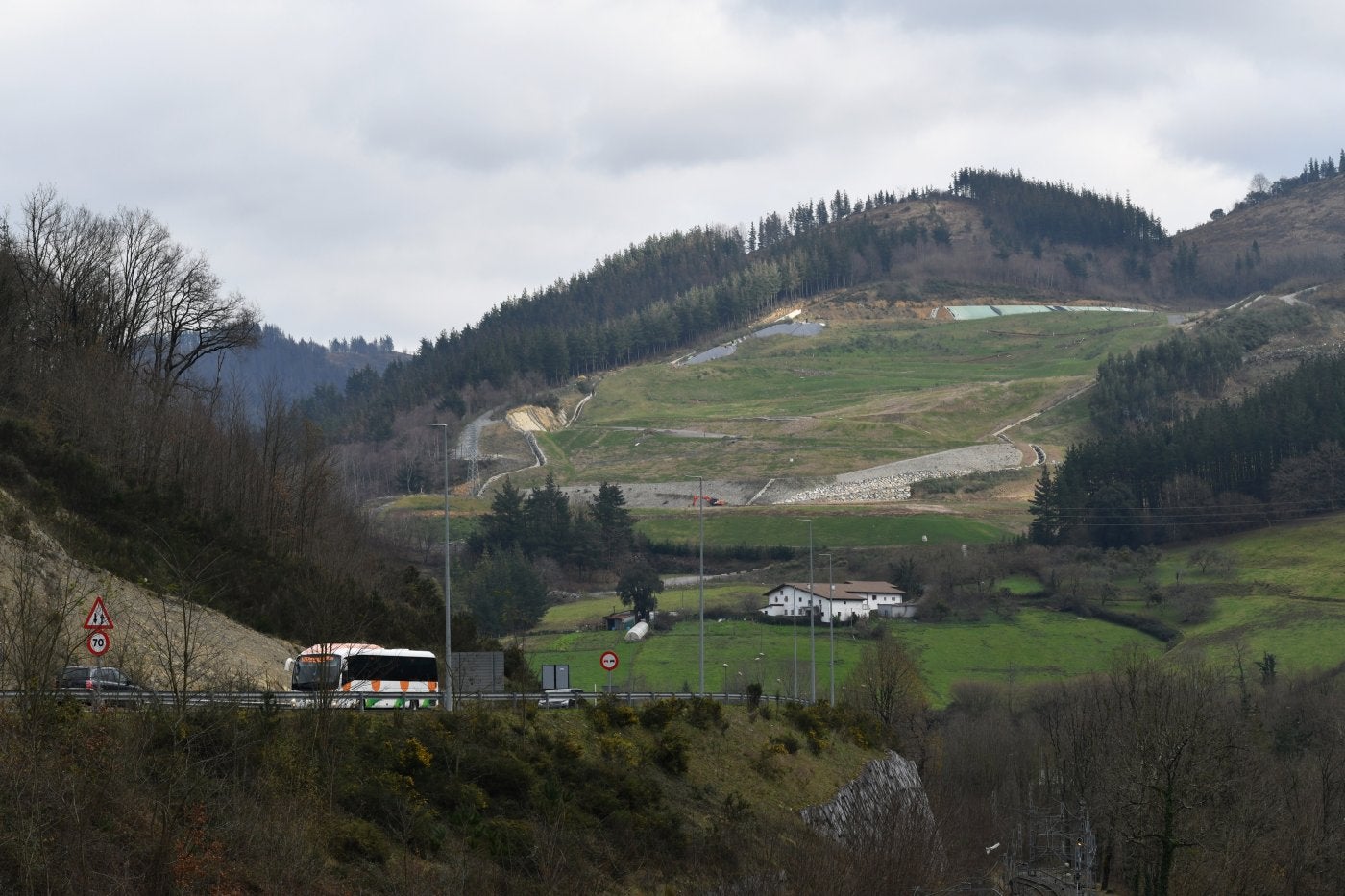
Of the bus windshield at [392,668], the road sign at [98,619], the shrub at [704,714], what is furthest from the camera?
the shrub at [704,714]

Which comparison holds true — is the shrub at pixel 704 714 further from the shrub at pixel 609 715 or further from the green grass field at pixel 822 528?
the green grass field at pixel 822 528

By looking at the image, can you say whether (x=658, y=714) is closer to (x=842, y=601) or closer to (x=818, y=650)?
(x=818, y=650)

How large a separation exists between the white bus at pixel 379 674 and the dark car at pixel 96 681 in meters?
5.63

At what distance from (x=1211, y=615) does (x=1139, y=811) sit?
237 feet

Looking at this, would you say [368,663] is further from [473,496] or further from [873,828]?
[473,496]

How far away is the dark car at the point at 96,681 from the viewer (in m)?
34.0

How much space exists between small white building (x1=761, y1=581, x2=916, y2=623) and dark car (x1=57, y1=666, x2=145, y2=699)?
86508 millimetres

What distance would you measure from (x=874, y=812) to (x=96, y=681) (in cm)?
2368

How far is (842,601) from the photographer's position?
12900cm

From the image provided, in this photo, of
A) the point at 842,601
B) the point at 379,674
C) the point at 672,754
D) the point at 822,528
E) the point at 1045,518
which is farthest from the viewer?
the point at 822,528

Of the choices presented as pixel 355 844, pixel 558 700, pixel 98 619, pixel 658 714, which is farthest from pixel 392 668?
pixel 98 619

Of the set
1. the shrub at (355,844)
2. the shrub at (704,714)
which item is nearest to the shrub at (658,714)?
the shrub at (704,714)

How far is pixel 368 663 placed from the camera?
162ft

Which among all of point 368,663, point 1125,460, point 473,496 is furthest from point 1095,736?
point 473,496
